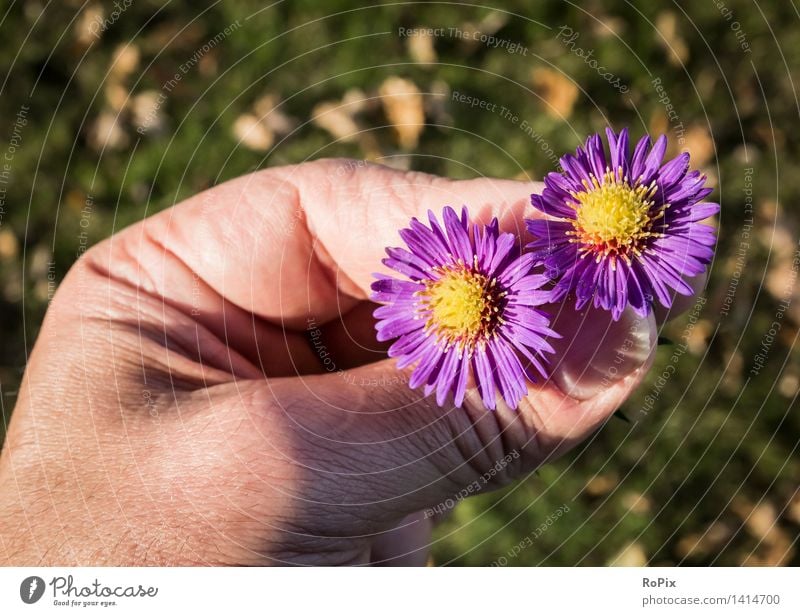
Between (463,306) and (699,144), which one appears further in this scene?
(699,144)

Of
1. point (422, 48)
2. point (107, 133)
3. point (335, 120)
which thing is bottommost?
point (107, 133)

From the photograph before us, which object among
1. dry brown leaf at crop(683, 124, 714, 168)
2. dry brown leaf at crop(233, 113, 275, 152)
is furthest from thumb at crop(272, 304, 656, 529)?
dry brown leaf at crop(233, 113, 275, 152)

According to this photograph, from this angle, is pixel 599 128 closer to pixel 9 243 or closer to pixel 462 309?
pixel 462 309

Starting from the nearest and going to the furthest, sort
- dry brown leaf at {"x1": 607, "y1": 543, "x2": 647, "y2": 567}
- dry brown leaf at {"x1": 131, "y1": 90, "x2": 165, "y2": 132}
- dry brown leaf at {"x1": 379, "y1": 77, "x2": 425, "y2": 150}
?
dry brown leaf at {"x1": 607, "y1": 543, "x2": 647, "y2": 567} → dry brown leaf at {"x1": 379, "y1": 77, "x2": 425, "y2": 150} → dry brown leaf at {"x1": 131, "y1": 90, "x2": 165, "y2": 132}

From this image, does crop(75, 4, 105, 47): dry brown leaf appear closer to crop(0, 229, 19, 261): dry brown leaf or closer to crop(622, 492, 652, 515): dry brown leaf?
crop(0, 229, 19, 261): dry brown leaf

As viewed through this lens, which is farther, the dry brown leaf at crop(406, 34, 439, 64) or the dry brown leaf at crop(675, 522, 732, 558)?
the dry brown leaf at crop(406, 34, 439, 64)
